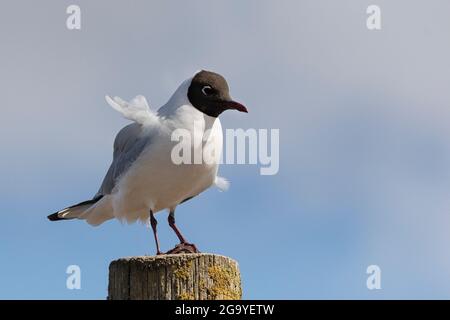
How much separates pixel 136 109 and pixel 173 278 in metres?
2.77

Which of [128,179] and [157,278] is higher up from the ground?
[128,179]

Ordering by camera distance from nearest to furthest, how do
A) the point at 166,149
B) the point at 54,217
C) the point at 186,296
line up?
the point at 186,296
the point at 166,149
the point at 54,217

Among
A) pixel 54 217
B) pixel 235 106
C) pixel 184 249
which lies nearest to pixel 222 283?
pixel 184 249

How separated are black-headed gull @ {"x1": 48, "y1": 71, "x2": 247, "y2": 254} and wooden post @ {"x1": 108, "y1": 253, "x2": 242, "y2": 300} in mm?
1684

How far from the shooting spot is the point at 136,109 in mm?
7816

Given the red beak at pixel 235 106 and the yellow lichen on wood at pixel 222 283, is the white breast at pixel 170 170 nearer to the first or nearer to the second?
the red beak at pixel 235 106

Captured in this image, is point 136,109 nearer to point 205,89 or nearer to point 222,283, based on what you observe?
point 205,89

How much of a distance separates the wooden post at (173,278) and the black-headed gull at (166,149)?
1.68 metres
